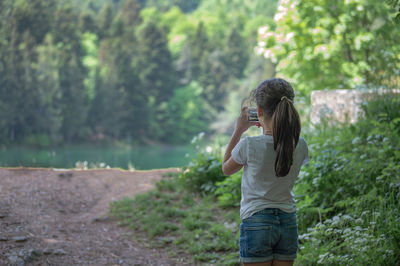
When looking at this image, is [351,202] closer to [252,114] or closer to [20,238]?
[252,114]

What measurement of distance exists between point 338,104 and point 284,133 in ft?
19.9

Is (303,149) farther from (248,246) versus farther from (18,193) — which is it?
(18,193)

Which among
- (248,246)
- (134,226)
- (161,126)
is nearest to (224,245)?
(134,226)

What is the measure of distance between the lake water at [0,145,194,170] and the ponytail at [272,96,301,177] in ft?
90.3

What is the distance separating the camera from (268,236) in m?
1.91

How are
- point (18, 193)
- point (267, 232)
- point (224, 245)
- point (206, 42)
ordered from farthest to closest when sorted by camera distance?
point (206, 42) < point (18, 193) < point (224, 245) < point (267, 232)

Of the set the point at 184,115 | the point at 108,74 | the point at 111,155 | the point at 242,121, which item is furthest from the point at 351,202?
the point at 184,115

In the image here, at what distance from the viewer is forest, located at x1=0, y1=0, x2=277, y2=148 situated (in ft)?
109

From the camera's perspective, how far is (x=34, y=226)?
4.82 metres

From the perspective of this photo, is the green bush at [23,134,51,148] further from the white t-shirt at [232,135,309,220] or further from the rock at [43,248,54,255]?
the white t-shirt at [232,135,309,220]

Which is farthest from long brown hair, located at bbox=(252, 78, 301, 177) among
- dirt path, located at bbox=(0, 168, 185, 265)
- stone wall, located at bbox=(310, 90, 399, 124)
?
stone wall, located at bbox=(310, 90, 399, 124)

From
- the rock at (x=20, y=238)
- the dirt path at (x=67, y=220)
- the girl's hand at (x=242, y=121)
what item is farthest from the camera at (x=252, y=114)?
the rock at (x=20, y=238)

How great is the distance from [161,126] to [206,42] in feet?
45.6

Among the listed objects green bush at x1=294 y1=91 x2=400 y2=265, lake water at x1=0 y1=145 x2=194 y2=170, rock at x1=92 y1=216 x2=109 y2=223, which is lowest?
lake water at x1=0 y1=145 x2=194 y2=170
